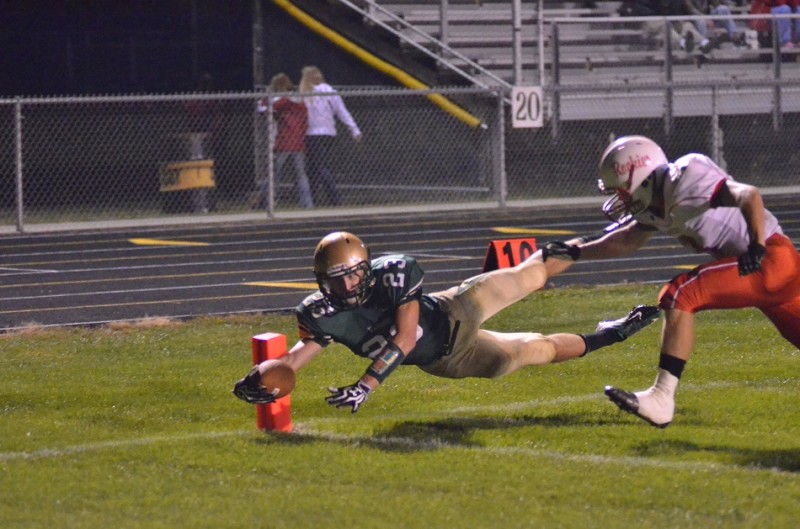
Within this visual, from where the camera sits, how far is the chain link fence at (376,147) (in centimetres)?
1911

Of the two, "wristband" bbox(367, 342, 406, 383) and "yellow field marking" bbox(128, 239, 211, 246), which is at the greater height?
"yellow field marking" bbox(128, 239, 211, 246)

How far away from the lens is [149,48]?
20.7 meters

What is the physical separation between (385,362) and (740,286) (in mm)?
1636

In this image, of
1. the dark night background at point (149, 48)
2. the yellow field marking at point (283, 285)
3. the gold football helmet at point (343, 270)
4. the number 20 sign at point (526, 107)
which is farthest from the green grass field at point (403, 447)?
the dark night background at point (149, 48)

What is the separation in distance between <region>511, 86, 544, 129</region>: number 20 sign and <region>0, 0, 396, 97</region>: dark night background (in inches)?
121

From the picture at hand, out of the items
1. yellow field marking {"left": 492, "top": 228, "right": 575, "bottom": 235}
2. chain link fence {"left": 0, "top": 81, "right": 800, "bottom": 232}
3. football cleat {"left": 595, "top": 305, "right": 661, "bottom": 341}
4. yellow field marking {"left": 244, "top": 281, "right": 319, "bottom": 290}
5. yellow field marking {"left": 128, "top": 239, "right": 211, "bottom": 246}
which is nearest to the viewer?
football cleat {"left": 595, "top": 305, "right": 661, "bottom": 341}

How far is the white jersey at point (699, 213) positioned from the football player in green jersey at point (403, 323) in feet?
2.56

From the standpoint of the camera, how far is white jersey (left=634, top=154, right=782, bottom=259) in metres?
6.45

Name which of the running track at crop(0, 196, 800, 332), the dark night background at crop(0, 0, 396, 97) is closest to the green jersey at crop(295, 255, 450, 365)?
the running track at crop(0, 196, 800, 332)

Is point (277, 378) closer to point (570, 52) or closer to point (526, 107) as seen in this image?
point (526, 107)

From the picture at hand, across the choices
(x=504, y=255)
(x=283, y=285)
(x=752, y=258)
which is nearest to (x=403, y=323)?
(x=752, y=258)

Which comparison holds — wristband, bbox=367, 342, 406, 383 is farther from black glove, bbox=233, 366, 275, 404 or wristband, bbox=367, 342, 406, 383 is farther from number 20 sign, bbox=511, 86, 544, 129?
number 20 sign, bbox=511, 86, 544, 129

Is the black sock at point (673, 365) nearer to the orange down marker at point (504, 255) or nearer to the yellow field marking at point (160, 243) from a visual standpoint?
the orange down marker at point (504, 255)

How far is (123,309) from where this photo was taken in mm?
11289
